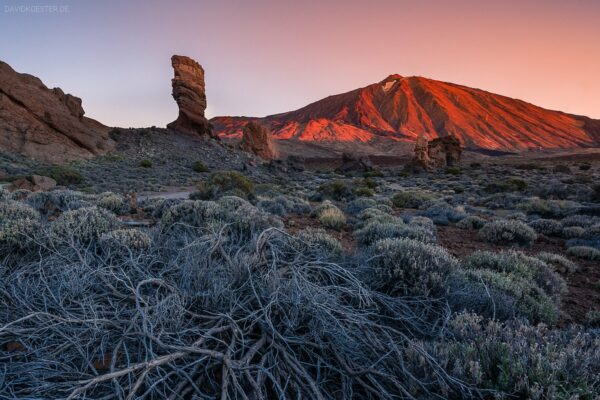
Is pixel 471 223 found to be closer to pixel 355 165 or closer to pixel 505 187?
pixel 505 187

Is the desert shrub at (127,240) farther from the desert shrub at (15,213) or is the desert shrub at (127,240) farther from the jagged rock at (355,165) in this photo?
the jagged rock at (355,165)

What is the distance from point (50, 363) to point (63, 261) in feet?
5.25

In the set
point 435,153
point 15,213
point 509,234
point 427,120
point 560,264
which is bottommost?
point 560,264

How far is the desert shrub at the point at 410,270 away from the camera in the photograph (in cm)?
316

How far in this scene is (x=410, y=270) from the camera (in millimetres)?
3318

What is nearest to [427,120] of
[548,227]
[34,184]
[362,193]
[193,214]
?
[362,193]

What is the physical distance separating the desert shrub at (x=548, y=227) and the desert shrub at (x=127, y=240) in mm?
8779

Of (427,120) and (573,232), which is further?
(427,120)

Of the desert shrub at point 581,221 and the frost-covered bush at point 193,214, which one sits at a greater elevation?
the frost-covered bush at point 193,214

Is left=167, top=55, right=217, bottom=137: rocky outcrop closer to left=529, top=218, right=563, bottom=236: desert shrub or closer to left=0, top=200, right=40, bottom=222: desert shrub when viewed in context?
left=0, top=200, right=40, bottom=222: desert shrub

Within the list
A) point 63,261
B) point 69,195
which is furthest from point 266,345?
point 69,195

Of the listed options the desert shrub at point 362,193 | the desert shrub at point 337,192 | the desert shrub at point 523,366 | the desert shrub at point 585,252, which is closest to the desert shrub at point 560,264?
the desert shrub at point 585,252

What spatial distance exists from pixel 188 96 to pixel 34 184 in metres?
32.2

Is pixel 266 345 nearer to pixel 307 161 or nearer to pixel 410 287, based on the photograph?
pixel 410 287
